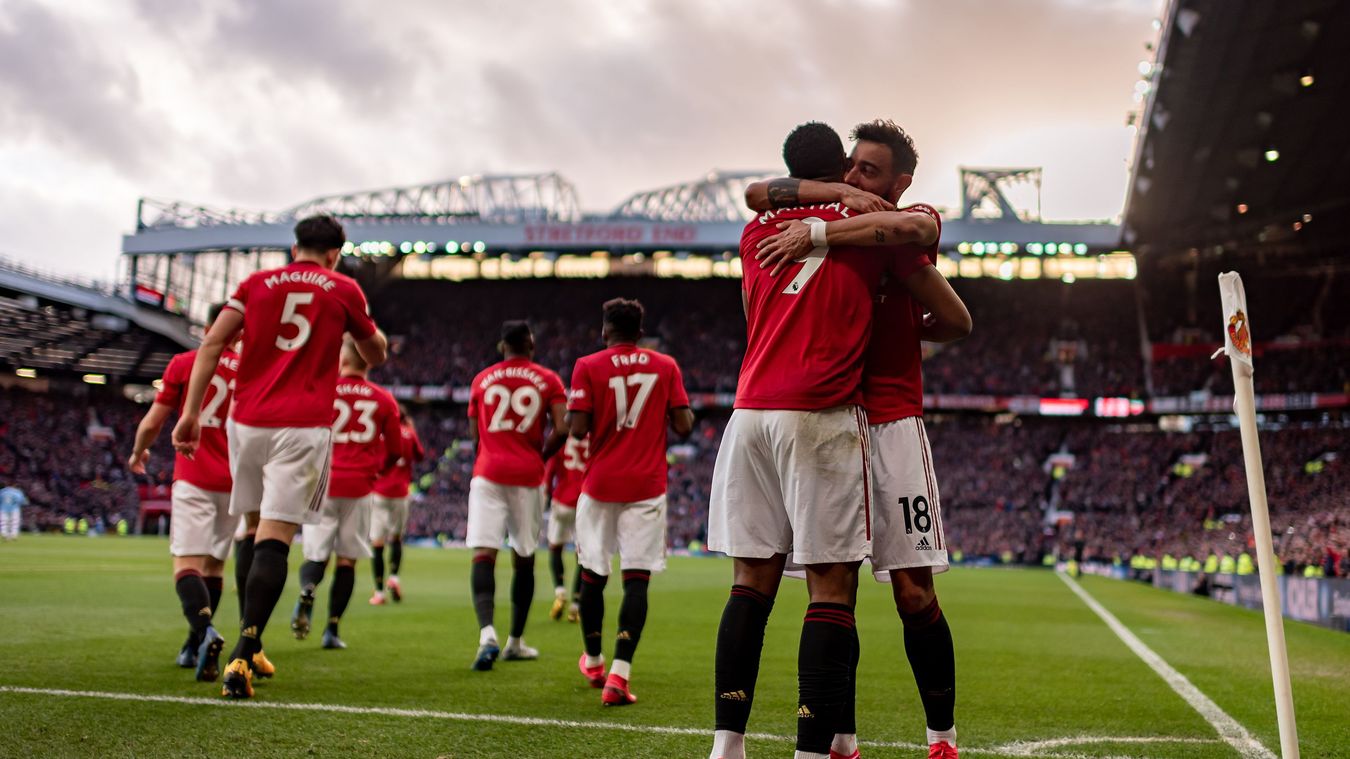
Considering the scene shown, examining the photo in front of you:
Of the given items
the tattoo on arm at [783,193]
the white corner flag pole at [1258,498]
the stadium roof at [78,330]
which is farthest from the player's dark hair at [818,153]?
the stadium roof at [78,330]

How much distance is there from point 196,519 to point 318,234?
1.98 metres

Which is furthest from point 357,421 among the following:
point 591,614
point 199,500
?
point 591,614

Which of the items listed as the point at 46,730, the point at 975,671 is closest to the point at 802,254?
the point at 46,730

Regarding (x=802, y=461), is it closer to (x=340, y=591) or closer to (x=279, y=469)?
→ (x=279, y=469)

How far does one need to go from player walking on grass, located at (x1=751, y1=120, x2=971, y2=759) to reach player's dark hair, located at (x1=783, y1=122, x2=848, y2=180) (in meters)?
0.13

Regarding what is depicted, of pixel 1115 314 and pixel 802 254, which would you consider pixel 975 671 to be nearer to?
pixel 802 254

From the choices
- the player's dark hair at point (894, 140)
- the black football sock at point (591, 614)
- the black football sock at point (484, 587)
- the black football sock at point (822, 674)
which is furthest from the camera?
the black football sock at point (484, 587)

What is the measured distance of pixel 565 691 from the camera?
602 centimetres

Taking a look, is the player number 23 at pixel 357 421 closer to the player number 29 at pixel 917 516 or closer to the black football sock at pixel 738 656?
the black football sock at pixel 738 656

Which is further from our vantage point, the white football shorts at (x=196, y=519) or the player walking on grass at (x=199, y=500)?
the white football shorts at (x=196, y=519)

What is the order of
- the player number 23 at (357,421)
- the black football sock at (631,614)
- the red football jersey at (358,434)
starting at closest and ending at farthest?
1. the black football sock at (631,614)
2. the red football jersey at (358,434)
3. the player number 23 at (357,421)

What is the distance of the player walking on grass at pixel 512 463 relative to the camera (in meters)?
7.09

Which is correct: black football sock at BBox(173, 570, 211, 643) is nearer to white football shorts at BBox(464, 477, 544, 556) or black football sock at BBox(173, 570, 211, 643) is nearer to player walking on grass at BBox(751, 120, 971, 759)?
white football shorts at BBox(464, 477, 544, 556)

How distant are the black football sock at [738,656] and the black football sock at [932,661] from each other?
1.86ft
